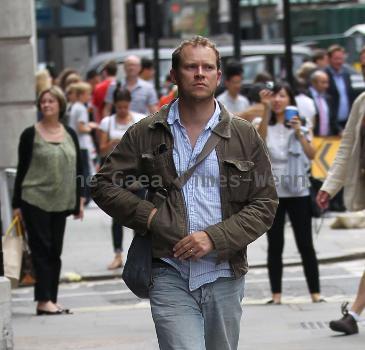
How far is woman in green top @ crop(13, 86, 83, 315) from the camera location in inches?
434

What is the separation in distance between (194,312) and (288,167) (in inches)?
202

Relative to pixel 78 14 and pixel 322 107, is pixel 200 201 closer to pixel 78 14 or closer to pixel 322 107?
pixel 322 107

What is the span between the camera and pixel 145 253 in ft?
19.8

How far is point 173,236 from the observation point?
5930mm

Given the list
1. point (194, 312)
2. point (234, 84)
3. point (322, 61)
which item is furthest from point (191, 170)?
point (322, 61)

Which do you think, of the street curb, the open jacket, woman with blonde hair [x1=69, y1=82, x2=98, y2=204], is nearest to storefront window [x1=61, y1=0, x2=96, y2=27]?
woman with blonde hair [x1=69, y1=82, x2=98, y2=204]

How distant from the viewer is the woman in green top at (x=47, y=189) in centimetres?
1103

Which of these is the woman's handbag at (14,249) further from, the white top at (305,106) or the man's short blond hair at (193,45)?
the white top at (305,106)

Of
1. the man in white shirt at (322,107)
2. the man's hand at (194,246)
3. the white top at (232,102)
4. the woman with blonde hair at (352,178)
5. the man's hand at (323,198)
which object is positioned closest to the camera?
the man's hand at (194,246)

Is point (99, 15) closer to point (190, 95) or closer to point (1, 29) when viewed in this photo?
point (1, 29)

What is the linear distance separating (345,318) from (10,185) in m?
6.90

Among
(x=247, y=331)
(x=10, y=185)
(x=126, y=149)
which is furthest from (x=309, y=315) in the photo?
(x=10, y=185)

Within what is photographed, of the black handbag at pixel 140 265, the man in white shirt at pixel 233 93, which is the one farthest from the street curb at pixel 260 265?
the black handbag at pixel 140 265

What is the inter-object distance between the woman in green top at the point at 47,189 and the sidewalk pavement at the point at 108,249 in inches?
99.2
